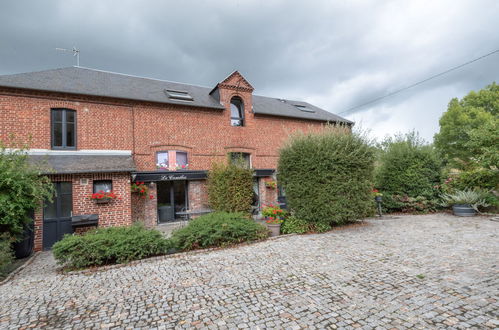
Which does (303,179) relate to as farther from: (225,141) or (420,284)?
(225,141)

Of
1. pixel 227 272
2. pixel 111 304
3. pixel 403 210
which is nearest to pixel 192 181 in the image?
pixel 227 272

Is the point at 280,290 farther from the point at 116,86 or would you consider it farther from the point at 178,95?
the point at 116,86

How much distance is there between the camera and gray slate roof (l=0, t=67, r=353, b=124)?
29.8ft

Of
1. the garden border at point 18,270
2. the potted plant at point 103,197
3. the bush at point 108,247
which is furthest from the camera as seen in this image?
the potted plant at point 103,197

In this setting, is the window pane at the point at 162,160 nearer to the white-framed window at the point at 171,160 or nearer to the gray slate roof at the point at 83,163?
the white-framed window at the point at 171,160

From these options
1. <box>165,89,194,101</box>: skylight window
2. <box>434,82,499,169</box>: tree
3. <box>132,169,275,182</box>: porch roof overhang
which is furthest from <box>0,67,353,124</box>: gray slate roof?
<box>434,82,499,169</box>: tree

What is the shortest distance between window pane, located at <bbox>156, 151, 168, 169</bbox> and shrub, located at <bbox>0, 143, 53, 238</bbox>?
15.5 ft

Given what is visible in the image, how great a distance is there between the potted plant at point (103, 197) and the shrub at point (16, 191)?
1.81 m

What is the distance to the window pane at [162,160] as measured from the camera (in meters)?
10.8

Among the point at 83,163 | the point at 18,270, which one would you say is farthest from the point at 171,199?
the point at 18,270

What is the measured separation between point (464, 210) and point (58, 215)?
1514 cm

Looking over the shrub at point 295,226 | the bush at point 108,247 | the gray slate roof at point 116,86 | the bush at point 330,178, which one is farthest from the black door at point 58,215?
the bush at point 330,178

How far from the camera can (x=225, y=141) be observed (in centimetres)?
1228

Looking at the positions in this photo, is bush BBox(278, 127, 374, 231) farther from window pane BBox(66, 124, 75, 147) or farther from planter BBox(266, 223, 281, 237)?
window pane BBox(66, 124, 75, 147)
